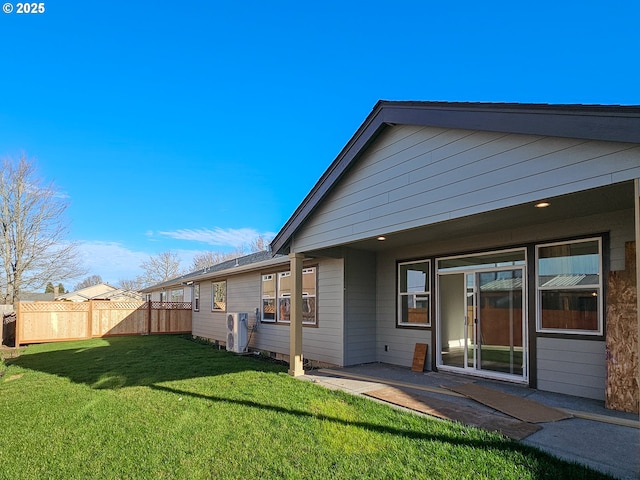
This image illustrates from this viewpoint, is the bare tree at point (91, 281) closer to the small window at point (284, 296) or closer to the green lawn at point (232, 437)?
the small window at point (284, 296)

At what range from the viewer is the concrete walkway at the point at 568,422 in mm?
3199

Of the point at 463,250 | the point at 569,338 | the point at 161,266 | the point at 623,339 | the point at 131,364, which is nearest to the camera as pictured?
the point at 623,339

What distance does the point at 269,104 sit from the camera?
1367 cm

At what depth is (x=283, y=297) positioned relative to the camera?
1035 centimetres

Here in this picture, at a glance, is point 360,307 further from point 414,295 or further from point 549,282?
point 549,282

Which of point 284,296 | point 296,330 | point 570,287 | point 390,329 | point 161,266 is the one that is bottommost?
point 390,329

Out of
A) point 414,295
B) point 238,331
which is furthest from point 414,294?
point 238,331

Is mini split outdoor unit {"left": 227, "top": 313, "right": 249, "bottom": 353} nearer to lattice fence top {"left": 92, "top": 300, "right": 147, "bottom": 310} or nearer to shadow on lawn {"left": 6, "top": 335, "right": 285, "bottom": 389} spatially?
shadow on lawn {"left": 6, "top": 335, "right": 285, "bottom": 389}

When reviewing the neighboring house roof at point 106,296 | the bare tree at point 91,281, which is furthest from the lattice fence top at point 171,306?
the bare tree at point 91,281

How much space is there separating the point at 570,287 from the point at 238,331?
8.58 m

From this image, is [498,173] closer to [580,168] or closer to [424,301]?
[580,168]

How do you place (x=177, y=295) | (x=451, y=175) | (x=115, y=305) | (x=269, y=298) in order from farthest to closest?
(x=177, y=295) → (x=115, y=305) → (x=269, y=298) → (x=451, y=175)

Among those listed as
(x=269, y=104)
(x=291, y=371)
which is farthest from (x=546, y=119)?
(x=269, y=104)

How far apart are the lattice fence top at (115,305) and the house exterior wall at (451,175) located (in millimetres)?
13931
